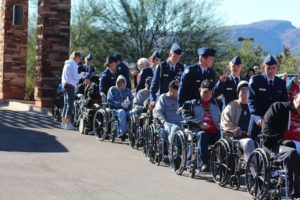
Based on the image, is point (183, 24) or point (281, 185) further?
point (183, 24)

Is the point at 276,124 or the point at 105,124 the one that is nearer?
the point at 276,124

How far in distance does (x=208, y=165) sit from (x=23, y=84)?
17.9 metres

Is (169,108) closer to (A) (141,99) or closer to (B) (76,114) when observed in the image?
(A) (141,99)

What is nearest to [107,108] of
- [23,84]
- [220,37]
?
[23,84]

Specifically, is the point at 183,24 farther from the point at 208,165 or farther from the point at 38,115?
the point at 208,165

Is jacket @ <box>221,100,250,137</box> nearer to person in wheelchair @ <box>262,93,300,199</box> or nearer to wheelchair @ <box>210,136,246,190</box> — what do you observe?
wheelchair @ <box>210,136,246,190</box>

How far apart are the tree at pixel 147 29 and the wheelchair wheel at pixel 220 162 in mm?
25059

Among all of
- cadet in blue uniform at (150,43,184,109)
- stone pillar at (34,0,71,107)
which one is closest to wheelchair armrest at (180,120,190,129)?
cadet in blue uniform at (150,43,184,109)

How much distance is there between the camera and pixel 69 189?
912 cm

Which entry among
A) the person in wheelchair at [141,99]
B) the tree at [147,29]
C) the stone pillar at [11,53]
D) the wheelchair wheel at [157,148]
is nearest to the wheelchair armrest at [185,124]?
the wheelchair wheel at [157,148]

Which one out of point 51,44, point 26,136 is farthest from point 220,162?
point 51,44

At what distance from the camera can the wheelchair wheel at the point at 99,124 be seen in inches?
590

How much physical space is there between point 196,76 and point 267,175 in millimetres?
3336

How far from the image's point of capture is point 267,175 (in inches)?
333
